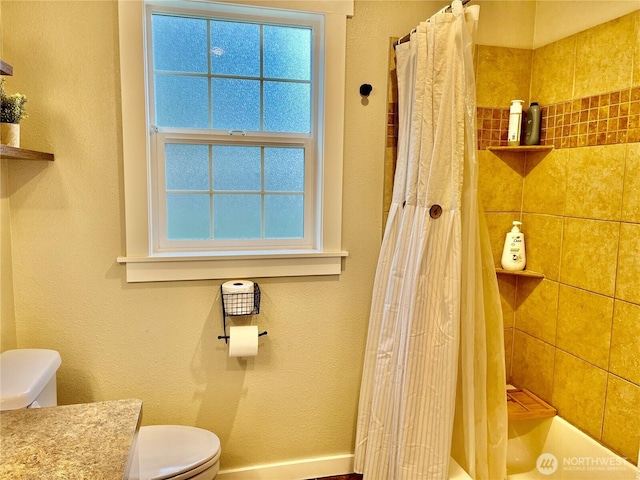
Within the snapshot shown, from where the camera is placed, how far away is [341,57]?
1846mm

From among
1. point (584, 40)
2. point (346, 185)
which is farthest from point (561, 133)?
point (346, 185)

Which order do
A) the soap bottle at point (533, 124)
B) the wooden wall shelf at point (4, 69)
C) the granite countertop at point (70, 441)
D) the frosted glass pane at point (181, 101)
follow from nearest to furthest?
the granite countertop at point (70, 441) < the wooden wall shelf at point (4, 69) < the frosted glass pane at point (181, 101) < the soap bottle at point (533, 124)

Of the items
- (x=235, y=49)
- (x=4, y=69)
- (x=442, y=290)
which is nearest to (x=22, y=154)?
(x=4, y=69)

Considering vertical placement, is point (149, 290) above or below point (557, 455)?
above

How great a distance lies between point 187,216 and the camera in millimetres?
1900

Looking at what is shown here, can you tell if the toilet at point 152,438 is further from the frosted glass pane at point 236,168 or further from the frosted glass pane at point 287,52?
the frosted glass pane at point 287,52

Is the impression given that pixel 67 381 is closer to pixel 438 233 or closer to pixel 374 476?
pixel 374 476

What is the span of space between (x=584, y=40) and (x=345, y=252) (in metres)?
1.38

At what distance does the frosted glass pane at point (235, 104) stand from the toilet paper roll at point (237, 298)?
2.32 feet

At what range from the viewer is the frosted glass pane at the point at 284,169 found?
6.43ft

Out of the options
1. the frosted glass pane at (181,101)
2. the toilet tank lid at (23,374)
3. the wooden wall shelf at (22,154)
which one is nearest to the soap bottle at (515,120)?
the frosted glass pane at (181,101)

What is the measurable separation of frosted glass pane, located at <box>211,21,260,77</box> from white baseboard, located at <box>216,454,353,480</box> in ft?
5.91

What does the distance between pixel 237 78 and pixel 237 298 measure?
38.0 inches

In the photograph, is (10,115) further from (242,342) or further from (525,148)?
(525,148)
